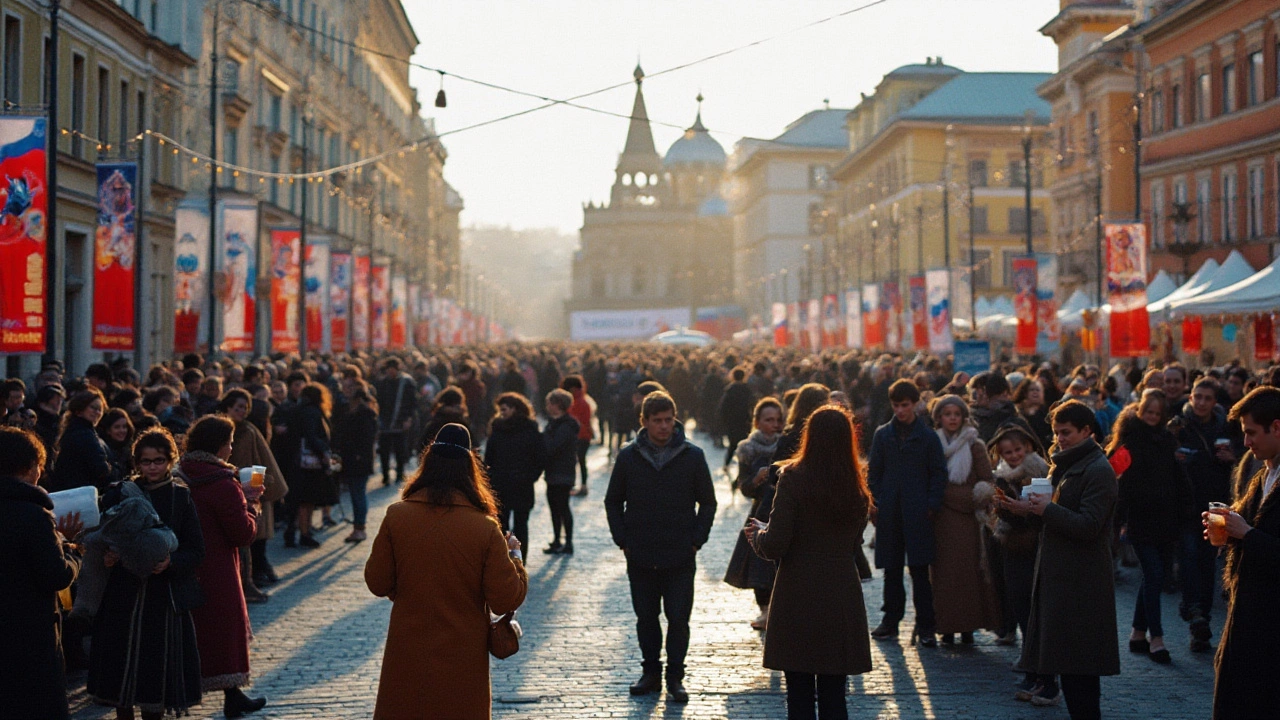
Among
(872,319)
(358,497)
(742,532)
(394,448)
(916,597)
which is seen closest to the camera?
(742,532)

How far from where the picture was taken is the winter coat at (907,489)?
10.2 metres

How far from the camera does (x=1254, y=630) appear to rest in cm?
575

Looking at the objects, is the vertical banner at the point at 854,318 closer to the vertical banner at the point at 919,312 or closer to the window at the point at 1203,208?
the vertical banner at the point at 919,312

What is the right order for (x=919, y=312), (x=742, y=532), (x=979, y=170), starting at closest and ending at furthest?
(x=742, y=532) < (x=919, y=312) < (x=979, y=170)

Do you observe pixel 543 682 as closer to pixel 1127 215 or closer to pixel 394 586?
pixel 394 586

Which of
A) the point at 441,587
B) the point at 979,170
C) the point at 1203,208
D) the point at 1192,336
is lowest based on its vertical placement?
the point at 441,587

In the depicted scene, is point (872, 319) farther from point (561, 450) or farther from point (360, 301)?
point (561, 450)

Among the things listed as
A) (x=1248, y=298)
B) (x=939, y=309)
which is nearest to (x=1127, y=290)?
(x=1248, y=298)

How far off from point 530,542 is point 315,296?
1830cm

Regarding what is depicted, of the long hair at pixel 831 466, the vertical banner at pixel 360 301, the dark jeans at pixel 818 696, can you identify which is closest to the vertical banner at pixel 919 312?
the vertical banner at pixel 360 301

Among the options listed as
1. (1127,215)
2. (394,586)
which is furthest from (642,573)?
(1127,215)

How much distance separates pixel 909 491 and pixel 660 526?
2.10 meters

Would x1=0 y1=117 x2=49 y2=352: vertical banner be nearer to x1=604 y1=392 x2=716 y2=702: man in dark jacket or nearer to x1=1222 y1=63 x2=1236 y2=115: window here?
x1=604 y1=392 x2=716 y2=702: man in dark jacket

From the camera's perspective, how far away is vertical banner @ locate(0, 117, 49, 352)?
1559 cm
